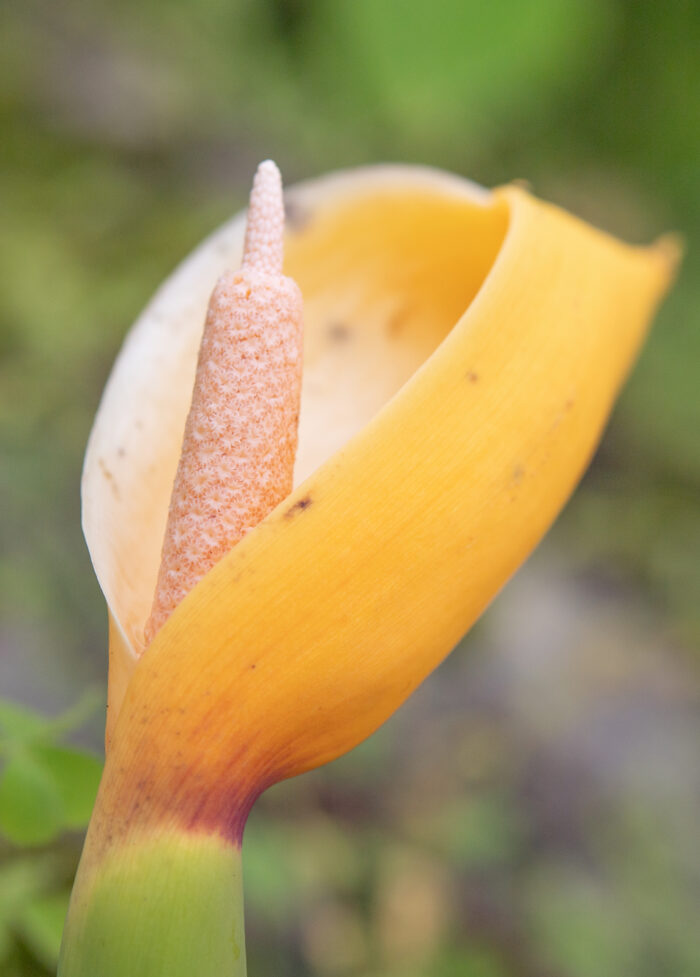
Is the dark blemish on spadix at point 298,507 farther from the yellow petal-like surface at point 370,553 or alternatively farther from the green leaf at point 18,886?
the green leaf at point 18,886

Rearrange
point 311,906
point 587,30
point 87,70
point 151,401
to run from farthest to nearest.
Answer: point 87,70
point 587,30
point 311,906
point 151,401

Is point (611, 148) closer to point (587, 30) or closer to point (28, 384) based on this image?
point (587, 30)

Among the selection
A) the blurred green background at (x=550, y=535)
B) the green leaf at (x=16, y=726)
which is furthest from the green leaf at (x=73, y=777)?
the blurred green background at (x=550, y=535)

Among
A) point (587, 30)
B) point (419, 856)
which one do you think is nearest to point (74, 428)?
point (419, 856)

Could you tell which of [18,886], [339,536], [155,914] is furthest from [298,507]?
[18,886]

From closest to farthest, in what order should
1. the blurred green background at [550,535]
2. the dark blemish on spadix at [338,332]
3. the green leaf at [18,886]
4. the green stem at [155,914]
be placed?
the green stem at [155,914], the green leaf at [18,886], the dark blemish on spadix at [338,332], the blurred green background at [550,535]

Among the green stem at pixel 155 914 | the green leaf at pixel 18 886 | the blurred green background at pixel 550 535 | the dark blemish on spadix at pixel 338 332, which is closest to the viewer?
the green stem at pixel 155 914

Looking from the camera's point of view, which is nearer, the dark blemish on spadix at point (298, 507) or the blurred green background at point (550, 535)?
the dark blemish on spadix at point (298, 507)

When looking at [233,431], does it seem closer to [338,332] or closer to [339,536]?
[339,536]

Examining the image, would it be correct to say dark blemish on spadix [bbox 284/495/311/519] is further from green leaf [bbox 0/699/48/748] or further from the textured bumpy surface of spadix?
green leaf [bbox 0/699/48/748]
